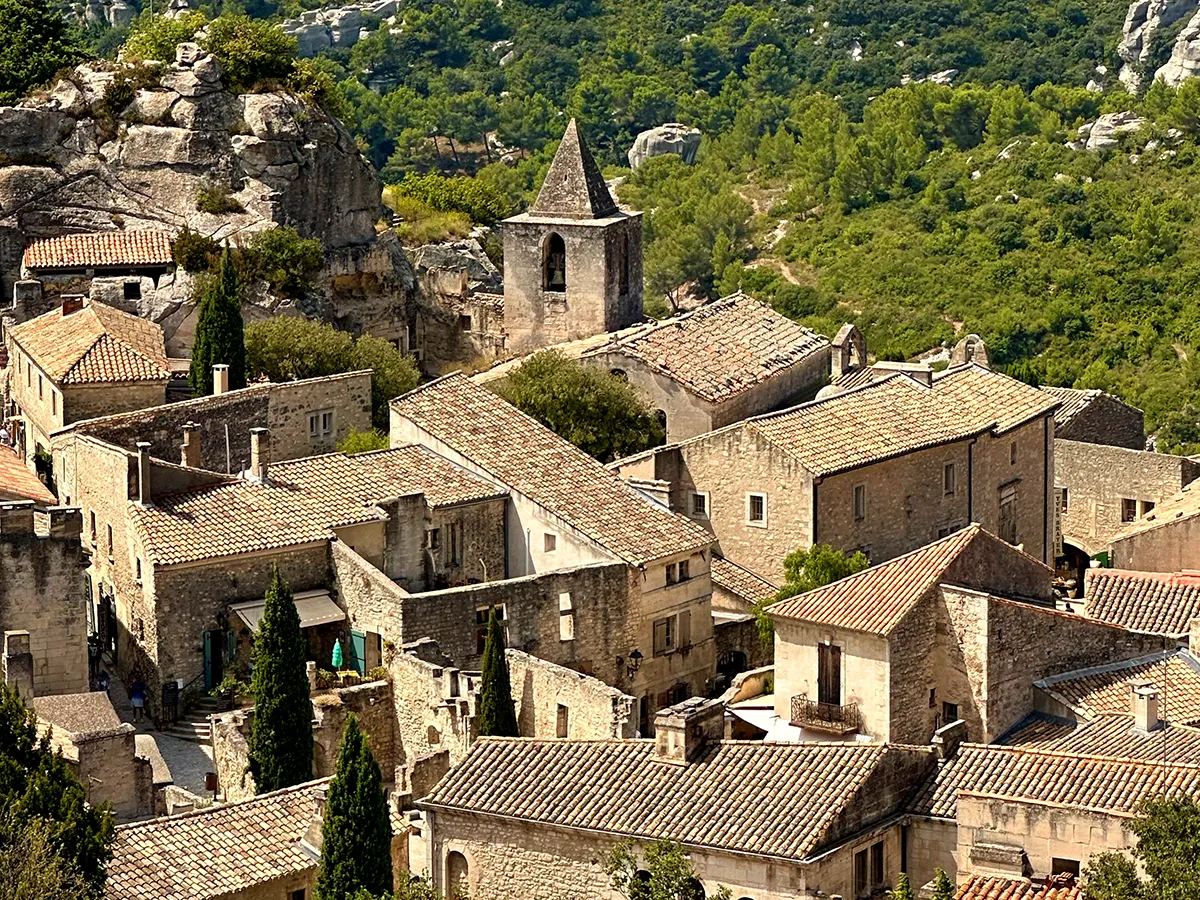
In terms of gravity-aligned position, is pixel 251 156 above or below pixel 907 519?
above

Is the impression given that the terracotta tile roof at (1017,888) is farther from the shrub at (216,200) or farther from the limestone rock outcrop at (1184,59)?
the limestone rock outcrop at (1184,59)

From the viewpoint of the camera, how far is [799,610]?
4625 cm

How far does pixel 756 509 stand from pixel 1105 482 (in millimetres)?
14553

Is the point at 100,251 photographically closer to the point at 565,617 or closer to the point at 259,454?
the point at 259,454

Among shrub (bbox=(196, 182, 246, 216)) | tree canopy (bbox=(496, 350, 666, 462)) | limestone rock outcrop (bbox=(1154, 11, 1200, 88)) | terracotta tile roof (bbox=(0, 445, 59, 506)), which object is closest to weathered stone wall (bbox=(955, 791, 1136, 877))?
terracotta tile roof (bbox=(0, 445, 59, 506))

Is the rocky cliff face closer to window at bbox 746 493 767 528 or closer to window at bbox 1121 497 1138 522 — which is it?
window at bbox 746 493 767 528

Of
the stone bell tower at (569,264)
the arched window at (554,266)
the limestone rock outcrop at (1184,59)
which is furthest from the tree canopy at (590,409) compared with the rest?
the limestone rock outcrop at (1184,59)

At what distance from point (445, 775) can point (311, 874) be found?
136 inches

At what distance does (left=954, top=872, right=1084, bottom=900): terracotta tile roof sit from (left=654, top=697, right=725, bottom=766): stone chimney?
14.2 feet

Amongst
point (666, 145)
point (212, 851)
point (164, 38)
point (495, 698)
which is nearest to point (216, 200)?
point (164, 38)

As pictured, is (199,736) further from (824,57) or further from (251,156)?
(824,57)

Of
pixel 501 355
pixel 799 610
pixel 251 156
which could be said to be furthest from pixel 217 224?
pixel 799 610

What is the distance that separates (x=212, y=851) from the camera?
3938 cm

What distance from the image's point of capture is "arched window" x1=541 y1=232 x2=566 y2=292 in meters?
63.6
